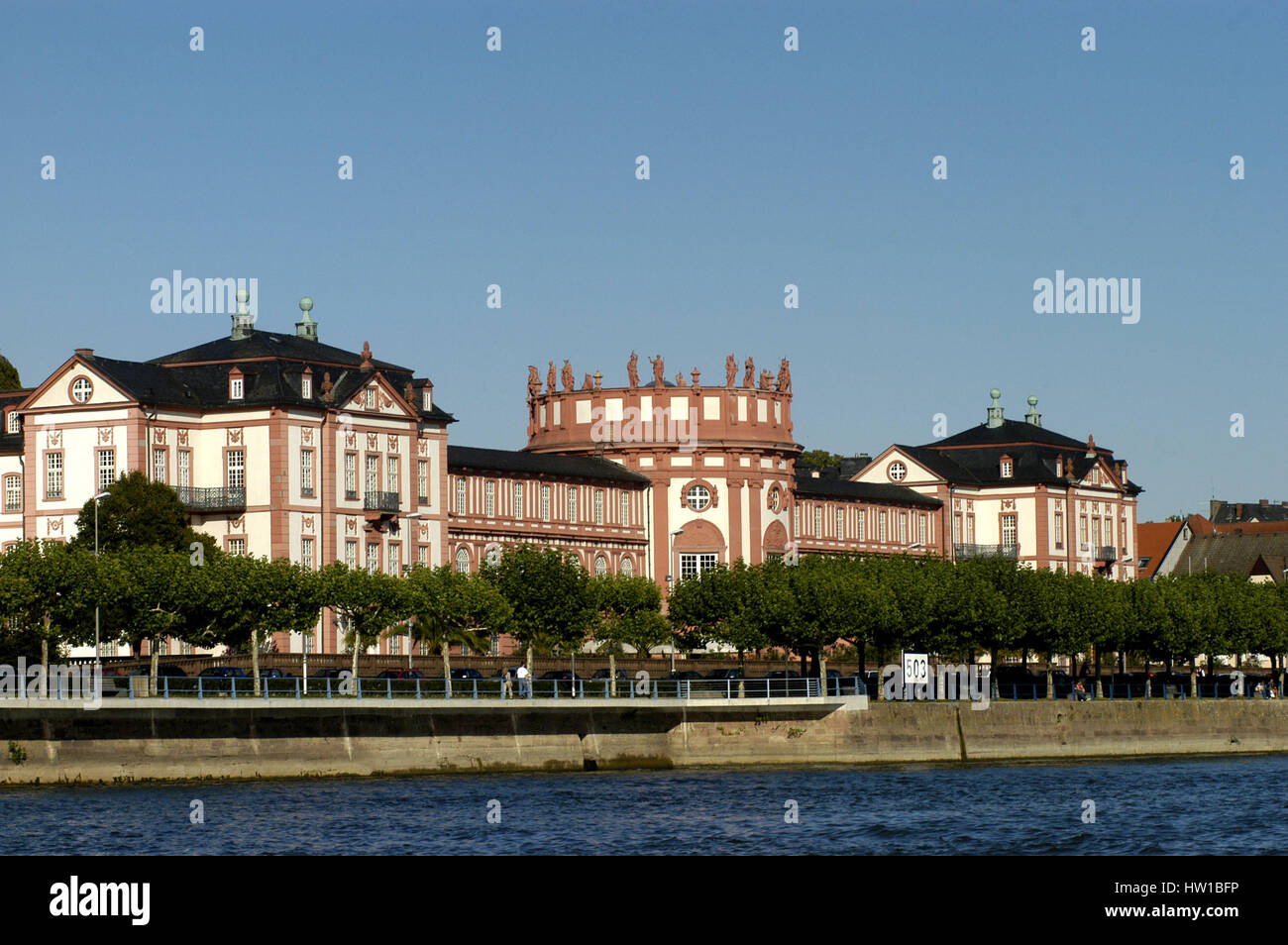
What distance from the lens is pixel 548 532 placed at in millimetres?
104812

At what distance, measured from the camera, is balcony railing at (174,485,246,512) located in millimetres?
86938

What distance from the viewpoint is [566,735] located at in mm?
67562

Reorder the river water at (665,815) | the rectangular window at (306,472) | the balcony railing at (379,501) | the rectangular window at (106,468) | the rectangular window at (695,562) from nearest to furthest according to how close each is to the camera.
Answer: the river water at (665,815) → the rectangular window at (106,468) → the rectangular window at (306,472) → the balcony railing at (379,501) → the rectangular window at (695,562)

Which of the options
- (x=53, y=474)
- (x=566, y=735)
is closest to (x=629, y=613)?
(x=566, y=735)

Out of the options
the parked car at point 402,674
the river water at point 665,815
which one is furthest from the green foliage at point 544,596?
the river water at point 665,815

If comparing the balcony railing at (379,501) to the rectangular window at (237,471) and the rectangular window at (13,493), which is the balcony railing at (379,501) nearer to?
the rectangular window at (237,471)

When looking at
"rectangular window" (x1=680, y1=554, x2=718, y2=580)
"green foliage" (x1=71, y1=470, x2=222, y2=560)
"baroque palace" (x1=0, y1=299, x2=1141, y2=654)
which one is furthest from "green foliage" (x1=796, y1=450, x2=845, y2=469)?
"green foliage" (x1=71, y1=470, x2=222, y2=560)

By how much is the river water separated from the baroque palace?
27.0 metres

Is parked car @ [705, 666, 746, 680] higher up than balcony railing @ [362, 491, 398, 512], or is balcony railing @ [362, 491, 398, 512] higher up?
balcony railing @ [362, 491, 398, 512]

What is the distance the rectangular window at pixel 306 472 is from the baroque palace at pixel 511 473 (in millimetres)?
180

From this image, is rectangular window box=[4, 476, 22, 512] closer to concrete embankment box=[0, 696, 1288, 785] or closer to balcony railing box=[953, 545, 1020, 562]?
concrete embankment box=[0, 696, 1288, 785]

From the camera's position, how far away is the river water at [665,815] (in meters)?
43.5
